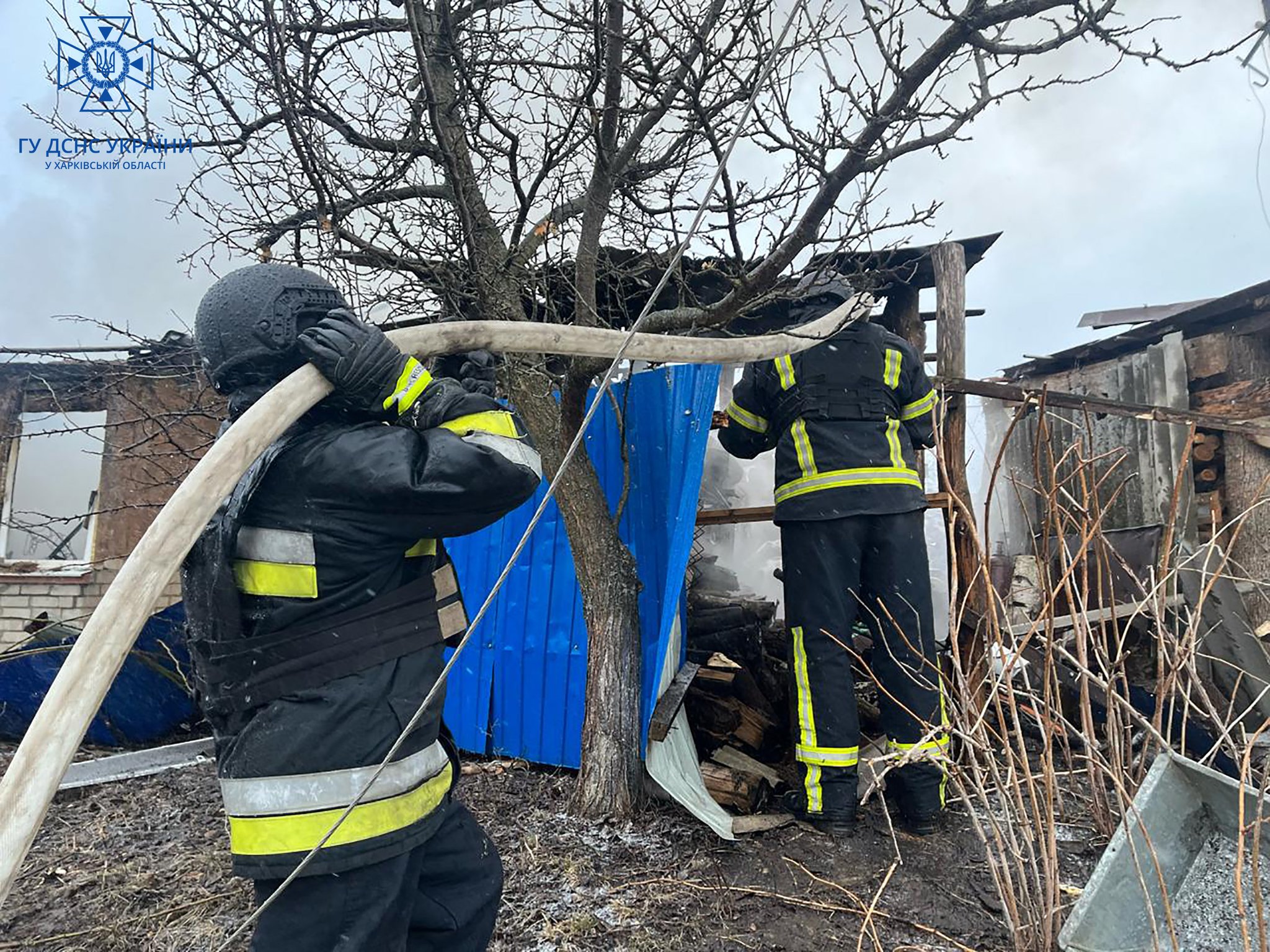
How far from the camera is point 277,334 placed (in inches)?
71.6

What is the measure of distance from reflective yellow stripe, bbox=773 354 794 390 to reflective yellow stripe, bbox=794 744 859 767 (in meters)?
1.70

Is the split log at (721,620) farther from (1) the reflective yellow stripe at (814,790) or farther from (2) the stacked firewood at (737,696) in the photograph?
(1) the reflective yellow stripe at (814,790)

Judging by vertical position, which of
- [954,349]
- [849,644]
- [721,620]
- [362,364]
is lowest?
[721,620]

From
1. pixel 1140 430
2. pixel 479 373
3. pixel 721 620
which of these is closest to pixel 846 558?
pixel 721 620

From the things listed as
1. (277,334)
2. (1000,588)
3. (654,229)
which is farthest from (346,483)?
(1000,588)

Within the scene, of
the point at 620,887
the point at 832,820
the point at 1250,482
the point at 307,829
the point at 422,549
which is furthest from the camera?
the point at 1250,482

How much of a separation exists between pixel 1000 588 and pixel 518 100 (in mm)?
7954

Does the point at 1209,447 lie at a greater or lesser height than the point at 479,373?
lesser

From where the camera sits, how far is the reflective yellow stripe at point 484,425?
186 centimetres

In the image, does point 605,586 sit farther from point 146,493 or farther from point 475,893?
point 146,493

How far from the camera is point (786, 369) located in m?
3.61

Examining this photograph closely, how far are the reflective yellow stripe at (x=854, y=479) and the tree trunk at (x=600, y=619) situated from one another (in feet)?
2.96

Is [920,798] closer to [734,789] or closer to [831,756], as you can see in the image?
[831,756]

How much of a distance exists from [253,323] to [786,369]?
2.46 metres
